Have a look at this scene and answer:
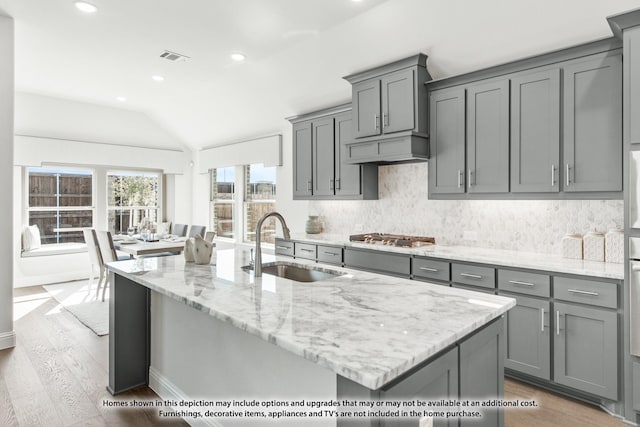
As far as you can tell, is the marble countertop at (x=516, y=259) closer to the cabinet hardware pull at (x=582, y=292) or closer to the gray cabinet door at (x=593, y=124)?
the cabinet hardware pull at (x=582, y=292)

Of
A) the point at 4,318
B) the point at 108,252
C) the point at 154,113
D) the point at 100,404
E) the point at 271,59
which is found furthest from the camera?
the point at 154,113

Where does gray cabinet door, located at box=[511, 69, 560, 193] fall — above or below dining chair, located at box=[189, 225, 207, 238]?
above

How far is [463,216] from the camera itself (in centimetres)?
383

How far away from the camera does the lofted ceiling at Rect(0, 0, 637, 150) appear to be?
2938mm

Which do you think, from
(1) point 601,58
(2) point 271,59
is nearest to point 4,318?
(2) point 271,59

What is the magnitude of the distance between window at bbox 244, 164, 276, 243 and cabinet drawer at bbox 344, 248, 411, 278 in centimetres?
237

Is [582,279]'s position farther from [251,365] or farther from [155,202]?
[155,202]

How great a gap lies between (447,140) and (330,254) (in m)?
1.73

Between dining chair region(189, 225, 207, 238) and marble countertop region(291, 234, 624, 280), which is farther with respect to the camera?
dining chair region(189, 225, 207, 238)

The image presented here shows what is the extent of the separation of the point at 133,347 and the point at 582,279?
122 inches

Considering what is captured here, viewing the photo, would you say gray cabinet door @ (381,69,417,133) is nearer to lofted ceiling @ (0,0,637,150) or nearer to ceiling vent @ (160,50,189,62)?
lofted ceiling @ (0,0,637,150)

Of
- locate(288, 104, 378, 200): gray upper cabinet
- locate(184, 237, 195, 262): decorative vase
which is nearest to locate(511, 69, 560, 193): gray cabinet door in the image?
locate(288, 104, 378, 200): gray upper cabinet

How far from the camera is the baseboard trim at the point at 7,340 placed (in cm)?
353

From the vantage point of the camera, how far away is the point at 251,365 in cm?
185
